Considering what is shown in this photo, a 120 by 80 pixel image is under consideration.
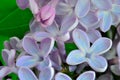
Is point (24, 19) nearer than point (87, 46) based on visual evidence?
No

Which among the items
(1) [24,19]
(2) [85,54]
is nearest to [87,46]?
(2) [85,54]

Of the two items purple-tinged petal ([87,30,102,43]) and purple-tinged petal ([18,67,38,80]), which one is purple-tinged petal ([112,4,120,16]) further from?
purple-tinged petal ([18,67,38,80])

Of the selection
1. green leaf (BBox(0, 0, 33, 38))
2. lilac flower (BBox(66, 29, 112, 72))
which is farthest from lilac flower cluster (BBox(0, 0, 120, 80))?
green leaf (BBox(0, 0, 33, 38))

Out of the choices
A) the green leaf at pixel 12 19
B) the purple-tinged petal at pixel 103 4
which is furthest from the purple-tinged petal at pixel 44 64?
the green leaf at pixel 12 19

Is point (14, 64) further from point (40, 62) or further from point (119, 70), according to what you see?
point (119, 70)

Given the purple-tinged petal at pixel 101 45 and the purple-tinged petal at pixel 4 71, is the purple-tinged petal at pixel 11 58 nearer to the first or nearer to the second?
the purple-tinged petal at pixel 4 71

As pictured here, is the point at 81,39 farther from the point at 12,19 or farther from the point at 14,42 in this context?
the point at 12,19
